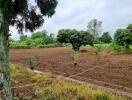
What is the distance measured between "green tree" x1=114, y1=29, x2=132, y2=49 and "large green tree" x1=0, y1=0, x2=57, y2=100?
76.0 ft

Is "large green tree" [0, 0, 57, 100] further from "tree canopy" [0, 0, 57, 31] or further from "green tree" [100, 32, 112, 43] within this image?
"green tree" [100, 32, 112, 43]

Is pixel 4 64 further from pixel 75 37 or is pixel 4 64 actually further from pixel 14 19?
pixel 75 37

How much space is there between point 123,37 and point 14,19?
2412 centimetres

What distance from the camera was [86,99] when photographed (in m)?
10.0

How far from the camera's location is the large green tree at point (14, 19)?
23.4ft

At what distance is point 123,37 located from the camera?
105ft

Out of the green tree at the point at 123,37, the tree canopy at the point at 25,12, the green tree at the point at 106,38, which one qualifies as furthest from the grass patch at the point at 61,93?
the green tree at the point at 106,38

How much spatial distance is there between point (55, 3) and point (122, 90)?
509 cm

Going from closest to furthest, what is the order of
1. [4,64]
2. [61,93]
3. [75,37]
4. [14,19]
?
[4,64], [14,19], [61,93], [75,37]

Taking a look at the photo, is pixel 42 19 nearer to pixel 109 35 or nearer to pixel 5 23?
pixel 5 23

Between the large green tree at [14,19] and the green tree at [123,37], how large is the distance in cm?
2317

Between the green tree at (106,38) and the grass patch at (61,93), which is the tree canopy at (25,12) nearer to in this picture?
the grass patch at (61,93)

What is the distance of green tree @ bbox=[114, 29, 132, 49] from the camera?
31645mm

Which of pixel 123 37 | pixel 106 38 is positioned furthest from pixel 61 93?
pixel 106 38
